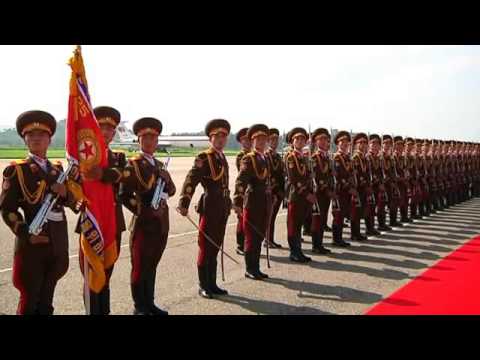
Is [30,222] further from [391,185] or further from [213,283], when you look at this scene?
[391,185]

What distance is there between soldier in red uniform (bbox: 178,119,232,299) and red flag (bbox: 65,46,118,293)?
1661 millimetres

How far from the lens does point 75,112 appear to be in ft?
13.3

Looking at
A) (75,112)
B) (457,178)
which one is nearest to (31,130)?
(75,112)

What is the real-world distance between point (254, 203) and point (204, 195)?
1036mm

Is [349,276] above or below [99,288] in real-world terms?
below

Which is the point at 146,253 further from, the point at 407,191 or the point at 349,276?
the point at 407,191

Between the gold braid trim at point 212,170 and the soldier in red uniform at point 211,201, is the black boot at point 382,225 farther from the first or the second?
the gold braid trim at point 212,170

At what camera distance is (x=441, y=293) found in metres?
5.77

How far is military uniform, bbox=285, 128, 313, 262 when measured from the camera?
7727mm

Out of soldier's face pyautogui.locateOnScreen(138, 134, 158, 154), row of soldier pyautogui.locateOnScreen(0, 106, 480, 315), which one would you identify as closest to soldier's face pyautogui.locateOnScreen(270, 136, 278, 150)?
row of soldier pyautogui.locateOnScreen(0, 106, 480, 315)

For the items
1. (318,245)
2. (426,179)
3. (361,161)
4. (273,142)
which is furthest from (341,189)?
(426,179)

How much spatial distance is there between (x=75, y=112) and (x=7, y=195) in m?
0.89

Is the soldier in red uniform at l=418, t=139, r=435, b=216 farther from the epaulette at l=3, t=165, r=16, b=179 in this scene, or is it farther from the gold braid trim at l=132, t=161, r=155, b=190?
the epaulette at l=3, t=165, r=16, b=179
